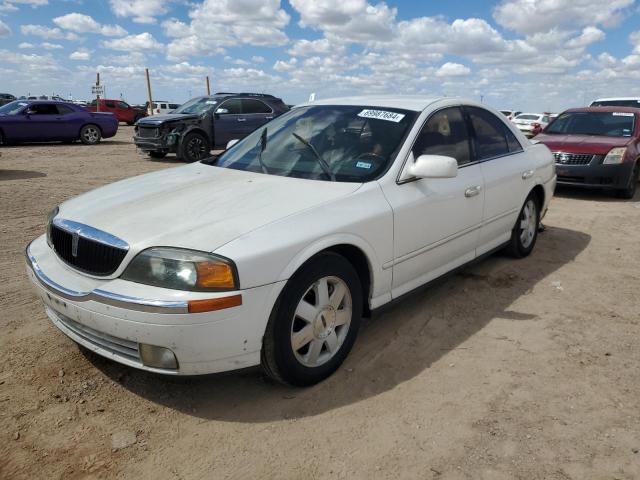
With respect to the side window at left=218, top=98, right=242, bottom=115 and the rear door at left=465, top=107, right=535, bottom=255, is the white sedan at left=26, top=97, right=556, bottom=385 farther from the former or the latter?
the side window at left=218, top=98, right=242, bottom=115

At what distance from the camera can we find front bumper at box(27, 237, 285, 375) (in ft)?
7.89

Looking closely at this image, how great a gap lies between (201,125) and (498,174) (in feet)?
33.2

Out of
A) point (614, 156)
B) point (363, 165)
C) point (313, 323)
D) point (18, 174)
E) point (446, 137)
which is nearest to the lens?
point (313, 323)

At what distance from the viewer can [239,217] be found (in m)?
2.73

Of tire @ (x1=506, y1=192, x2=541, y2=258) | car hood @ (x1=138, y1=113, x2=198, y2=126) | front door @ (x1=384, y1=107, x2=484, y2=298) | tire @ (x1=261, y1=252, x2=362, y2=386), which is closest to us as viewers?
tire @ (x1=261, y1=252, x2=362, y2=386)

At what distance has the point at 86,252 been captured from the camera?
2.73m

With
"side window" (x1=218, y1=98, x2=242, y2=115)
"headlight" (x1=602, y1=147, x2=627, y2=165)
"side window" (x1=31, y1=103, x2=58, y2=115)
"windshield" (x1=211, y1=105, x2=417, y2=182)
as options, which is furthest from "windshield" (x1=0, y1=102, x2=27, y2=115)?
"headlight" (x1=602, y1=147, x2=627, y2=165)

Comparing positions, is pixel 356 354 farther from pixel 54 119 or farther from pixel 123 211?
pixel 54 119

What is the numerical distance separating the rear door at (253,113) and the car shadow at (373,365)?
396 inches

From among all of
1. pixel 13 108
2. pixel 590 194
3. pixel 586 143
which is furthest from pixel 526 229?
pixel 13 108

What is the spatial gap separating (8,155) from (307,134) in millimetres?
13333

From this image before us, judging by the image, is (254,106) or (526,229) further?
(254,106)

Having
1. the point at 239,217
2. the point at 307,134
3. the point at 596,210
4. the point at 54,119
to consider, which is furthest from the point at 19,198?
the point at 54,119

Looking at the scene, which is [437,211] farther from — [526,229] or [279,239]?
[526,229]
